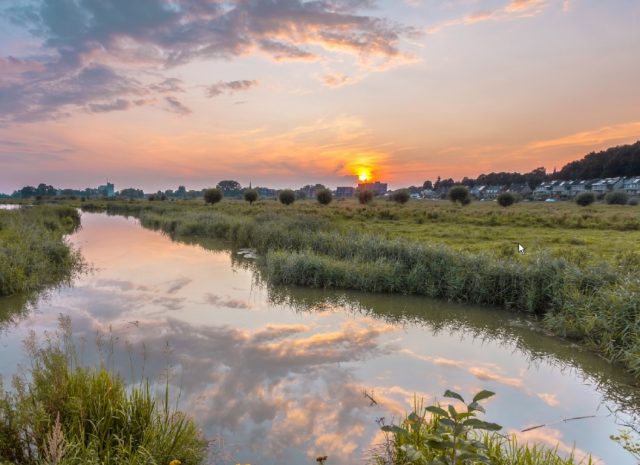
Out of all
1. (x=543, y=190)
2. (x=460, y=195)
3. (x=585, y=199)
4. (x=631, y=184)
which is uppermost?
(x=631, y=184)

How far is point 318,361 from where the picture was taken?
290 inches

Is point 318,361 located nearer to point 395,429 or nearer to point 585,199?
point 395,429

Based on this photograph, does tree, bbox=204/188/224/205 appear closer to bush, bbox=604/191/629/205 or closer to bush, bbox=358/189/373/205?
bush, bbox=358/189/373/205

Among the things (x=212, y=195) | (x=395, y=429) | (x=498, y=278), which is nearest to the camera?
(x=395, y=429)

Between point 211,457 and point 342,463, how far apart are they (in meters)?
1.50

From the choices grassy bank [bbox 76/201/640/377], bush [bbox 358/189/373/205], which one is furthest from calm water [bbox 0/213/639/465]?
bush [bbox 358/189/373/205]

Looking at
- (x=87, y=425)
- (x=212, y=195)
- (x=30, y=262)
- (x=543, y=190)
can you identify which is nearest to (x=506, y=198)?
(x=212, y=195)

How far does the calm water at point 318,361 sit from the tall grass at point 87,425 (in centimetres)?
91

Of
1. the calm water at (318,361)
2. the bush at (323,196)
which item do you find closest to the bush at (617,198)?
the bush at (323,196)

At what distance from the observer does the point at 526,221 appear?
1168 inches

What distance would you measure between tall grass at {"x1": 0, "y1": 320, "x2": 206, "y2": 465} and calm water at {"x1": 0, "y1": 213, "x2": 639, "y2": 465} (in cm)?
91

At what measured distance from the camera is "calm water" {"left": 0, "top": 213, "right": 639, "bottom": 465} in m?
5.14

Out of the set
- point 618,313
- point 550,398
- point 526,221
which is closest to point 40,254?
point 550,398

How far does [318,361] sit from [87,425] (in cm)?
416
